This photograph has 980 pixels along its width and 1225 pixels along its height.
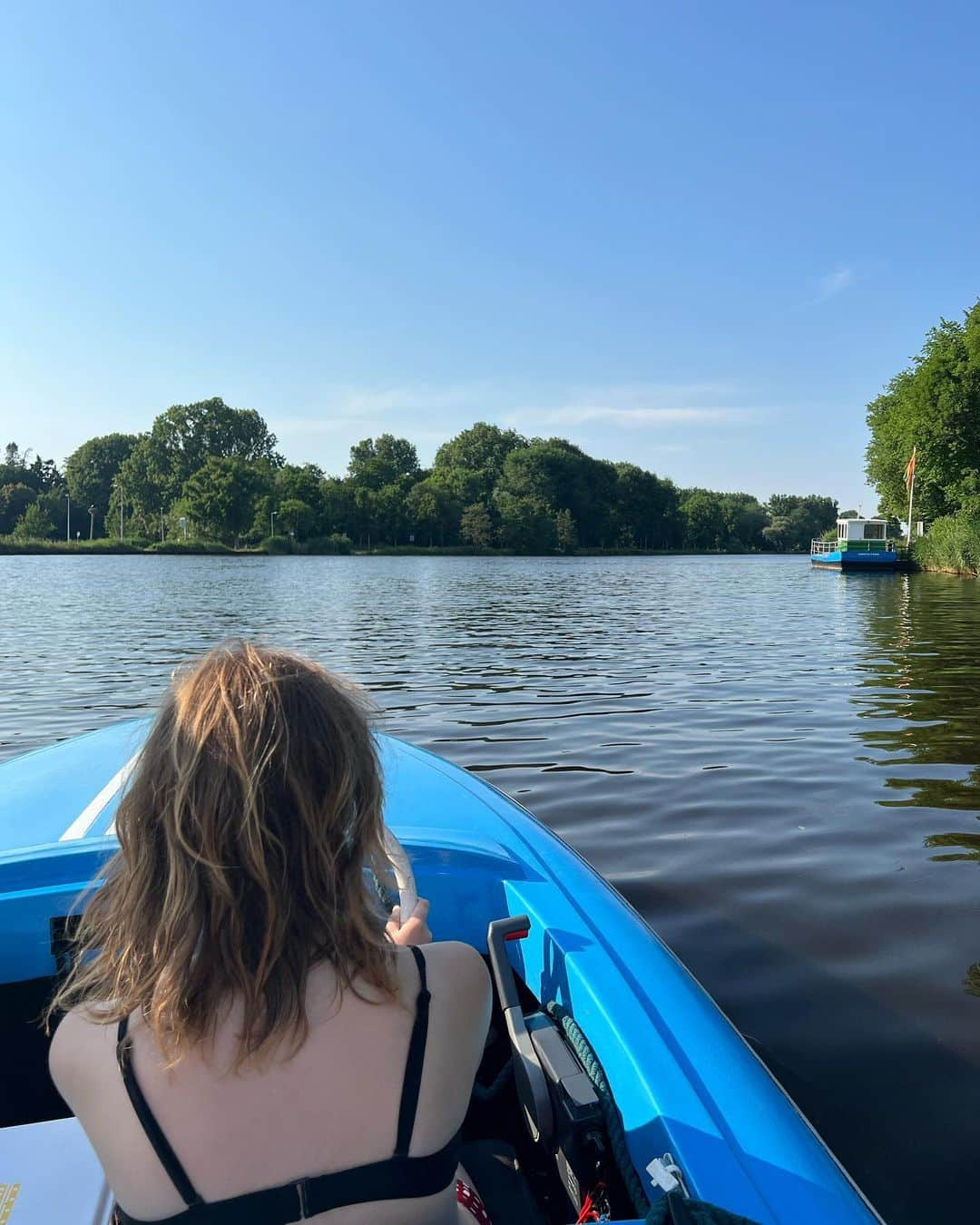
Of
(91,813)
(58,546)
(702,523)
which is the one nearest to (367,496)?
(58,546)

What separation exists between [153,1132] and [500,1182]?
→ 1124 mm

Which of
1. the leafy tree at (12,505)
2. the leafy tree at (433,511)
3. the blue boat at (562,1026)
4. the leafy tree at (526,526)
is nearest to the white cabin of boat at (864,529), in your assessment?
the blue boat at (562,1026)

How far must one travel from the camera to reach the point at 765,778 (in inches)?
281

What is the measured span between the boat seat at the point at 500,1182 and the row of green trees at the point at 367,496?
8988 cm

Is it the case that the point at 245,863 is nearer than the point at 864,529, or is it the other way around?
the point at 245,863

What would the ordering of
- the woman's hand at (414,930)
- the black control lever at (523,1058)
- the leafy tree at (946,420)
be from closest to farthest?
the woman's hand at (414,930)
the black control lever at (523,1058)
the leafy tree at (946,420)

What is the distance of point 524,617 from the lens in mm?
21172

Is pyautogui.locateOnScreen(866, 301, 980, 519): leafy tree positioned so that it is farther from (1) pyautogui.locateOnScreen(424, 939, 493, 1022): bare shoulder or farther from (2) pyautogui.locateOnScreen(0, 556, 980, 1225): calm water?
(1) pyautogui.locateOnScreen(424, 939, 493, 1022): bare shoulder

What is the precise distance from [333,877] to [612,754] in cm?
676

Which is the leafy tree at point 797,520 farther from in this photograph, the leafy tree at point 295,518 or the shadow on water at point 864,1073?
the shadow on water at point 864,1073

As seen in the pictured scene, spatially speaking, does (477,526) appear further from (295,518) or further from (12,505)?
(12,505)

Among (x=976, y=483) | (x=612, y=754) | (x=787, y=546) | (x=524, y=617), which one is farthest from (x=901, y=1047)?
(x=787, y=546)

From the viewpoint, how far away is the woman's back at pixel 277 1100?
1.23 m

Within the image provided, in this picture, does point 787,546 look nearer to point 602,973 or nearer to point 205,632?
point 205,632
